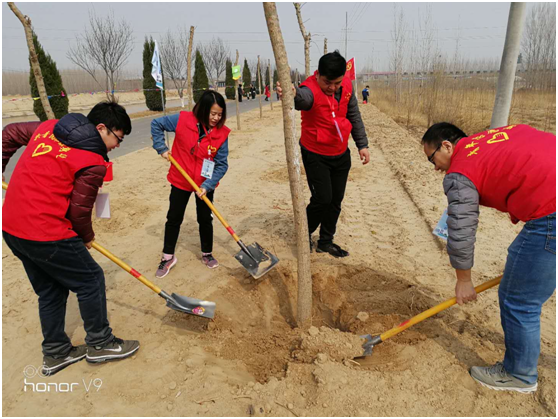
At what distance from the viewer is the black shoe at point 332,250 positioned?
389cm

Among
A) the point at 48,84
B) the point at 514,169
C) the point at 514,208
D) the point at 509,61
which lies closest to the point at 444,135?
the point at 514,169

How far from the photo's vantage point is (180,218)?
349 cm

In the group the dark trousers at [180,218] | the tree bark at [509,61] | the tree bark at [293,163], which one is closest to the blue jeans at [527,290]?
the tree bark at [293,163]

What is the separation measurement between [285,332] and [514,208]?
172cm

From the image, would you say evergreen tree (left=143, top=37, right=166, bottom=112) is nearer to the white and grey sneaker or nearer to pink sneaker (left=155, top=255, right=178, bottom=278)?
pink sneaker (left=155, top=255, right=178, bottom=278)

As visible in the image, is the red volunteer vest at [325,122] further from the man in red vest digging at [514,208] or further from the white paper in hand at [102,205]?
the white paper in hand at [102,205]

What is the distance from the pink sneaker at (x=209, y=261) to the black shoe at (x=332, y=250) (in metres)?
1.05

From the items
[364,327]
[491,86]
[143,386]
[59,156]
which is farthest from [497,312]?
[491,86]

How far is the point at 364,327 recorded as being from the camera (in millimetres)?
2820

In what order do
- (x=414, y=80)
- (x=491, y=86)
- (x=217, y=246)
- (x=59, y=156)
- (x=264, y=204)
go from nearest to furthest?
(x=59, y=156)
(x=217, y=246)
(x=264, y=204)
(x=414, y=80)
(x=491, y=86)

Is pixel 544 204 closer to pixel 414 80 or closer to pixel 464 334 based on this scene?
pixel 464 334

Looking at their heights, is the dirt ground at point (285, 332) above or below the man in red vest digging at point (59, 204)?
below

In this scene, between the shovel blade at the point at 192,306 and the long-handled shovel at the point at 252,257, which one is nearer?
the shovel blade at the point at 192,306

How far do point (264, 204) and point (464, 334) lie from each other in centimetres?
344
